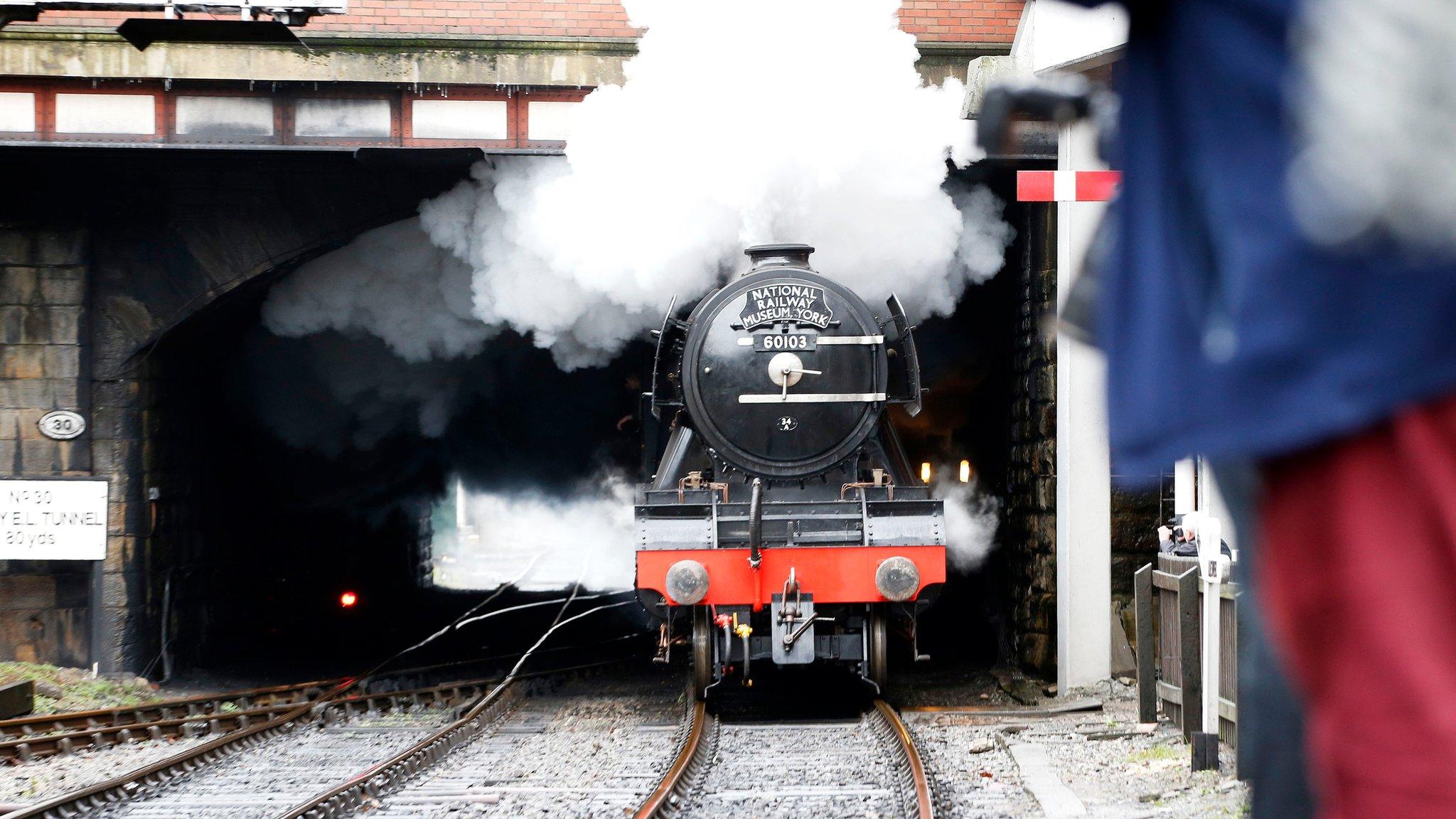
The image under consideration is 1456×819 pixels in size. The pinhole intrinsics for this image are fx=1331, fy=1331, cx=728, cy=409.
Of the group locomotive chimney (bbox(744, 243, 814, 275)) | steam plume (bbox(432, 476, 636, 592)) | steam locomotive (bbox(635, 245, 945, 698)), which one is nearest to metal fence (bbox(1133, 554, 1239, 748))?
steam locomotive (bbox(635, 245, 945, 698))

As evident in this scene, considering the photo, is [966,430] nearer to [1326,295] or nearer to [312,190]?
[312,190]

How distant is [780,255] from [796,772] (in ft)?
10.8

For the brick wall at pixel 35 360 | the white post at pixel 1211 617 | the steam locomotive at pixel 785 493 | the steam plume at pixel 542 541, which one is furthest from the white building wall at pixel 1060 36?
the brick wall at pixel 35 360

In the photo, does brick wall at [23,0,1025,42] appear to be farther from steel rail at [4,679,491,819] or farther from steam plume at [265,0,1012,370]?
steel rail at [4,679,491,819]

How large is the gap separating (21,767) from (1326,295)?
7.22 m

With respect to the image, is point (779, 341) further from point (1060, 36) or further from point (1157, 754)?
point (1157, 754)

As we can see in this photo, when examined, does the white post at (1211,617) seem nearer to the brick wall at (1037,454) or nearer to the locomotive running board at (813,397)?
the locomotive running board at (813,397)

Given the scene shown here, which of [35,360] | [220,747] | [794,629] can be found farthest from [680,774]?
[35,360]

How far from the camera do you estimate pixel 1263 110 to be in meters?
0.92

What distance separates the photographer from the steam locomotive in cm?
728

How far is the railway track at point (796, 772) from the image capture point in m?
5.34

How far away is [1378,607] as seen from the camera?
854 mm

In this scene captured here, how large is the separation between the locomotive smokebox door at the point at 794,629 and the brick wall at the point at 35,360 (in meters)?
5.50

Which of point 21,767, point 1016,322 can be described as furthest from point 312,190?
point 1016,322
